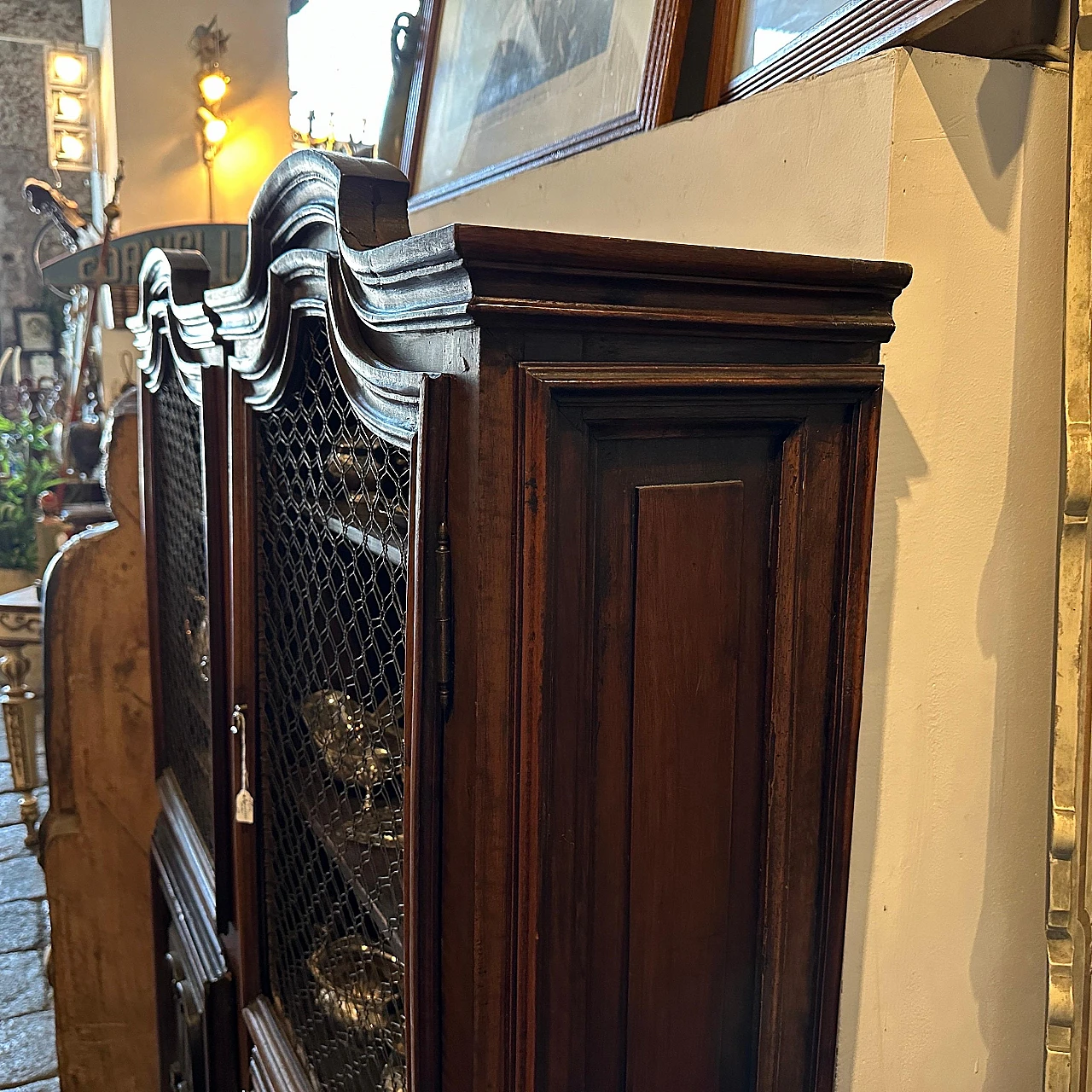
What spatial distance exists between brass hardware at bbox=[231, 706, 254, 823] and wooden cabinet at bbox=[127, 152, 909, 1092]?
0.78ft

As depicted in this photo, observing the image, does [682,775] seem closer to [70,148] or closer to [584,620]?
[584,620]

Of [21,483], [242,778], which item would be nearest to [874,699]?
[242,778]

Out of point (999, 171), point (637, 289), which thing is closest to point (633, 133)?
point (999, 171)

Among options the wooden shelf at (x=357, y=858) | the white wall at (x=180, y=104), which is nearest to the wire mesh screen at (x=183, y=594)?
the wooden shelf at (x=357, y=858)

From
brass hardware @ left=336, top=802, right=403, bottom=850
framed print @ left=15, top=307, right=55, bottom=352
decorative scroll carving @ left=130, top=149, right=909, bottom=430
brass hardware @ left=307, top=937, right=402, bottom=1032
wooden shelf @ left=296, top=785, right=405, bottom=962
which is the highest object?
framed print @ left=15, top=307, right=55, bottom=352

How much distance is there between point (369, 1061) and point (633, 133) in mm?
1024

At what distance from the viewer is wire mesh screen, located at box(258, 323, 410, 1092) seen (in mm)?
850

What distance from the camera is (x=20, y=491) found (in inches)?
208

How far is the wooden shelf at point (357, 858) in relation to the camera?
33.9 inches

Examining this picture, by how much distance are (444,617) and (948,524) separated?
1.58 feet

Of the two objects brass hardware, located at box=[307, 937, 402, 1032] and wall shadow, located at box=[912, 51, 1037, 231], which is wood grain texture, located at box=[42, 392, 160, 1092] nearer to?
brass hardware, located at box=[307, 937, 402, 1032]

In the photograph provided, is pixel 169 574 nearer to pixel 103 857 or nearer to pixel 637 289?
pixel 103 857

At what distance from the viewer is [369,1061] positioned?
941 millimetres

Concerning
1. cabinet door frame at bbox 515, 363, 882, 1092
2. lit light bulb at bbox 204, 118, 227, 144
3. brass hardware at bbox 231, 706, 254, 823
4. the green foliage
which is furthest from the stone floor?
lit light bulb at bbox 204, 118, 227, 144
